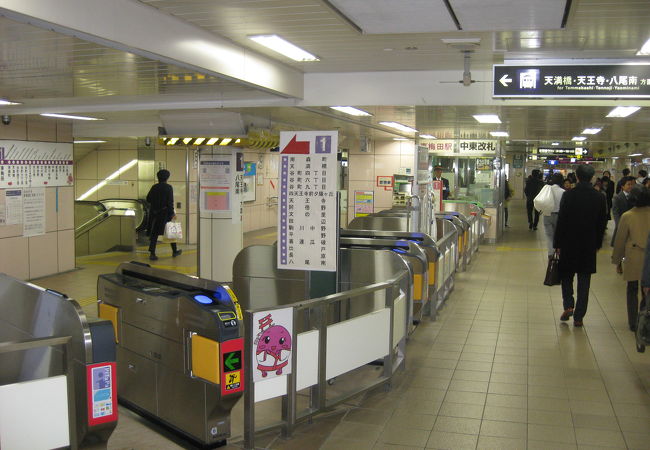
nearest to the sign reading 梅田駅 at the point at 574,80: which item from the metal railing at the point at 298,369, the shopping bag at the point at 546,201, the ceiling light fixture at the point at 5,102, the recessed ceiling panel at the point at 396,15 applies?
the recessed ceiling panel at the point at 396,15

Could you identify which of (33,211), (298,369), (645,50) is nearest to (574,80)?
(645,50)

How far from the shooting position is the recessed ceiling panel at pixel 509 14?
432 cm

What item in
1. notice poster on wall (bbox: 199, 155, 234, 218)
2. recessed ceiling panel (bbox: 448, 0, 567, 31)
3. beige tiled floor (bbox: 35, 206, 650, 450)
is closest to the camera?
recessed ceiling panel (bbox: 448, 0, 567, 31)

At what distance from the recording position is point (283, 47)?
6371 mm

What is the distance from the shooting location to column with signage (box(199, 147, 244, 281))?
9.98 metres

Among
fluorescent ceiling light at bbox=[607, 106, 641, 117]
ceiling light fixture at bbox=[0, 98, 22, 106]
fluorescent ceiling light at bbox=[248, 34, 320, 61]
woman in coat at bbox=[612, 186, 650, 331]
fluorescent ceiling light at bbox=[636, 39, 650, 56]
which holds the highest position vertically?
fluorescent ceiling light at bbox=[248, 34, 320, 61]

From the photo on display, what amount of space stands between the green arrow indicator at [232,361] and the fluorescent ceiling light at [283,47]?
298 centimetres

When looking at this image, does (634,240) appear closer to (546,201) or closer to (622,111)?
(622,111)

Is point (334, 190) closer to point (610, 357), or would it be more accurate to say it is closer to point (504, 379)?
point (504, 379)

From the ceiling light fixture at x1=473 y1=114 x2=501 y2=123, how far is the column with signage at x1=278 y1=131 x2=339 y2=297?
444cm

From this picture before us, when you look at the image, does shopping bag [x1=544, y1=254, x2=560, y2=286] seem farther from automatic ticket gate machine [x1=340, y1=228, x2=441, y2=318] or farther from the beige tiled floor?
automatic ticket gate machine [x1=340, y1=228, x2=441, y2=318]

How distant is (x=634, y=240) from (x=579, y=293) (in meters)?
0.83

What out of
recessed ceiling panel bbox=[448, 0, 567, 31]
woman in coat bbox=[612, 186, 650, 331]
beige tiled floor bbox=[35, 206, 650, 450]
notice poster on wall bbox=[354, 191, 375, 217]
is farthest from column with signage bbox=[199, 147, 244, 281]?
notice poster on wall bbox=[354, 191, 375, 217]

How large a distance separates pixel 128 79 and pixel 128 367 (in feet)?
9.50
